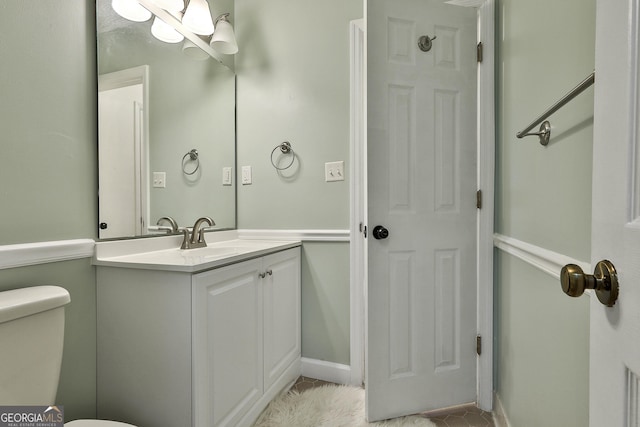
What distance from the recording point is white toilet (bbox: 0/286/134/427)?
847 mm

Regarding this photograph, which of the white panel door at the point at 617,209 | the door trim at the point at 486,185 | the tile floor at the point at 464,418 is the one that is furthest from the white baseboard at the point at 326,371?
the white panel door at the point at 617,209

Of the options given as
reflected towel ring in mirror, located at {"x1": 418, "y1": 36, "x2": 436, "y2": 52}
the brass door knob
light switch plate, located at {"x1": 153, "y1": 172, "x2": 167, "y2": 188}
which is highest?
reflected towel ring in mirror, located at {"x1": 418, "y1": 36, "x2": 436, "y2": 52}

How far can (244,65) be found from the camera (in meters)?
2.07

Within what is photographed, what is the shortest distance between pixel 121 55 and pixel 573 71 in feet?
5.30

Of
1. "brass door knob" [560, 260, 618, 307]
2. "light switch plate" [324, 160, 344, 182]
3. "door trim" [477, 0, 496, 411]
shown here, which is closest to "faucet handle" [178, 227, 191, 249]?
"light switch plate" [324, 160, 344, 182]

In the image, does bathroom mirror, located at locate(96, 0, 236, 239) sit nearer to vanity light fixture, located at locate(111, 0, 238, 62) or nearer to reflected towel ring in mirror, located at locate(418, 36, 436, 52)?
vanity light fixture, located at locate(111, 0, 238, 62)

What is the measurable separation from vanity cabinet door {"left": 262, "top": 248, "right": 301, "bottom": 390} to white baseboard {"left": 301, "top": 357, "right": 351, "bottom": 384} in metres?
0.10

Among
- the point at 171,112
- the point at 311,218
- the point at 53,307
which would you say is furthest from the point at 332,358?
the point at 171,112

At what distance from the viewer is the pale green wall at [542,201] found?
30.9 inches

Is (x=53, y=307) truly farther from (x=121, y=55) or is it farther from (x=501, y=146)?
(x=501, y=146)

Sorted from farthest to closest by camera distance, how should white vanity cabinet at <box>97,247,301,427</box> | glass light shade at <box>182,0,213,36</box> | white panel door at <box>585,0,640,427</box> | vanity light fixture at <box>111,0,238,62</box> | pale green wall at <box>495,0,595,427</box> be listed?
glass light shade at <box>182,0,213,36</box> < vanity light fixture at <box>111,0,238,62</box> < white vanity cabinet at <box>97,247,301,427</box> < pale green wall at <box>495,0,595,427</box> < white panel door at <box>585,0,640,427</box>

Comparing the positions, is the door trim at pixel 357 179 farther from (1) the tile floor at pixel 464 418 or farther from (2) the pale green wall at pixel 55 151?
(2) the pale green wall at pixel 55 151

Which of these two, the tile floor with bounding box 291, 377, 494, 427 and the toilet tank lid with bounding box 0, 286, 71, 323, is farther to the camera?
the tile floor with bounding box 291, 377, 494, 427

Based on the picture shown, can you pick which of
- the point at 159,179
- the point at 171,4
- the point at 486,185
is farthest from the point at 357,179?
the point at 171,4
